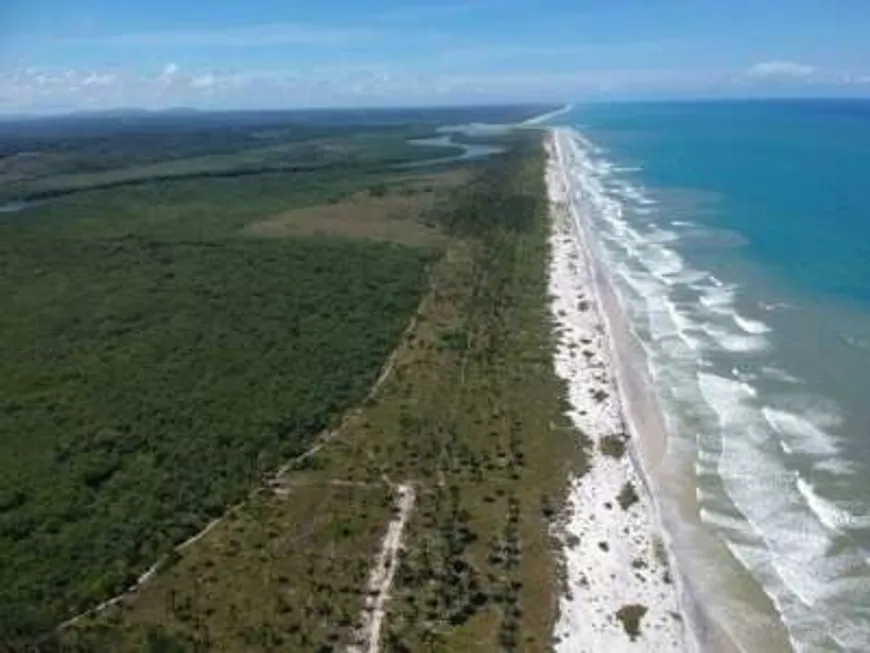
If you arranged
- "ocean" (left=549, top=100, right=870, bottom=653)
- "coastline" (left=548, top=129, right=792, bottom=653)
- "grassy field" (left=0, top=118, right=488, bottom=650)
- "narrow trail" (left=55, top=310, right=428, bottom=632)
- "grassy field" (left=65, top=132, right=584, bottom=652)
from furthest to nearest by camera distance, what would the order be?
"grassy field" (left=0, top=118, right=488, bottom=650)
"ocean" (left=549, top=100, right=870, bottom=653)
"narrow trail" (left=55, top=310, right=428, bottom=632)
"coastline" (left=548, top=129, right=792, bottom=653)
"grassy field" (left=65, top=132, right=584, bottom=652)

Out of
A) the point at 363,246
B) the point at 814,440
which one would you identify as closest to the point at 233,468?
the point at 814,440

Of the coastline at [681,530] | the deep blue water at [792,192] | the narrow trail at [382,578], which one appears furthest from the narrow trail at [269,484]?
the deep blue water at [792,192]

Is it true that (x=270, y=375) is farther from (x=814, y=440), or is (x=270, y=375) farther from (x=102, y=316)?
(x=814, y=440)

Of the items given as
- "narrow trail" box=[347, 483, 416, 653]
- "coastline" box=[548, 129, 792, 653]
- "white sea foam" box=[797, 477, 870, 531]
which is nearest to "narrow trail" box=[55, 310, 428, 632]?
"narrow trail" box=[347, 483, 416, 653]

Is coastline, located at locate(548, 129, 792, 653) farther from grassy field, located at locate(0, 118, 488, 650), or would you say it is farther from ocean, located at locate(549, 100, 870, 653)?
grassy field, located at locate(0, 118, 488, 650)

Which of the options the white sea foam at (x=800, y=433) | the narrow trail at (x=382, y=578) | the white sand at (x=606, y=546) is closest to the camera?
the narrow trail at (x=382, y=578)

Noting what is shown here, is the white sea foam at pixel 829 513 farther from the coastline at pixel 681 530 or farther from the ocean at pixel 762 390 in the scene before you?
the coastline at pixel 681 530

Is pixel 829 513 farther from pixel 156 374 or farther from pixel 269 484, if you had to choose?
pixel 156 374
